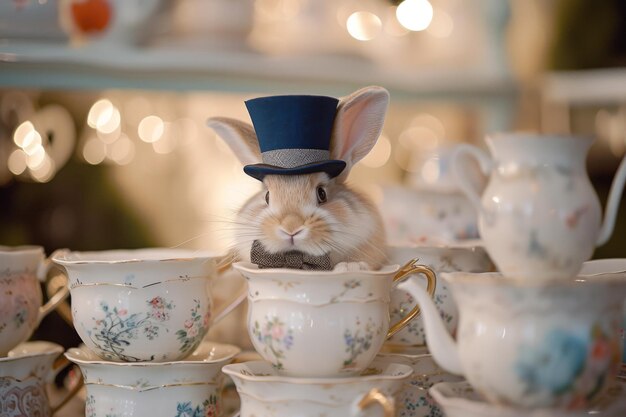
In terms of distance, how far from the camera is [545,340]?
2.34 feet

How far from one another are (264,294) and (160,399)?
0.68ft

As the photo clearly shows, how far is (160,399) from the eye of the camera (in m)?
0.96

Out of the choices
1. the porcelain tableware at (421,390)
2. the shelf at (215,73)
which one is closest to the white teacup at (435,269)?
the porcelain tableware at (421,390)

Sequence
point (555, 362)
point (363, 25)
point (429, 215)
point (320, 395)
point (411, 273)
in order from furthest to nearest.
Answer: point (363, 25), point (429, 215), point (411, 273), point (320, 395), point (555, 362)

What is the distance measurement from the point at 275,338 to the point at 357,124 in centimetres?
29

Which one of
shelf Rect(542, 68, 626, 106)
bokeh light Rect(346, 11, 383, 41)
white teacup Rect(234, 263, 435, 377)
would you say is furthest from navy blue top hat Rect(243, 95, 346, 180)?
shelf Rect(542, 68, 626, 106)

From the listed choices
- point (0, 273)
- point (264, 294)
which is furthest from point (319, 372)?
point (0, 273)

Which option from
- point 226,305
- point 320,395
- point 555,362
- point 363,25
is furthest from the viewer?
point 363,25

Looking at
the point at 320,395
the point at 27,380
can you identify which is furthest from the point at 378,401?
the point at 27,380

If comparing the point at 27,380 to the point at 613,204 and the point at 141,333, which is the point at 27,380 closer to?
the point at 141,333

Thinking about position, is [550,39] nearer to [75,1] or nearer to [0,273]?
[75,1]

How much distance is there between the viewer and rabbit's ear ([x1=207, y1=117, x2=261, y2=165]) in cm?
100

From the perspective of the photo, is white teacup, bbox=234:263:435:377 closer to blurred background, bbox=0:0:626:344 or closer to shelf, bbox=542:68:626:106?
blurred background, bbox=0:0:626:344

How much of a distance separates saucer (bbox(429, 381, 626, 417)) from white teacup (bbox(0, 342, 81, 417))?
1.75 ft
